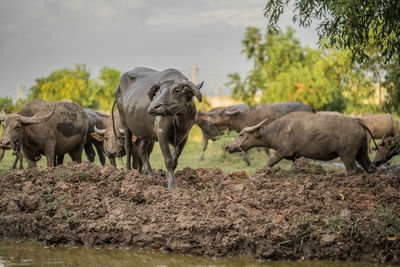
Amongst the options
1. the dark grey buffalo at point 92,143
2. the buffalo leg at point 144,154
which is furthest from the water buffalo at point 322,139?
the dark grey buffalo at point 92,143

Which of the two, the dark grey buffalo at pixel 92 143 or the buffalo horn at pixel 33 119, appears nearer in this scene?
the buffalo horn at pixel 33 119

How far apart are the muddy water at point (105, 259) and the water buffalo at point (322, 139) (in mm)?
5463

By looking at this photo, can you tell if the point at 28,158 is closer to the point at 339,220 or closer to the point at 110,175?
the point at 110,175

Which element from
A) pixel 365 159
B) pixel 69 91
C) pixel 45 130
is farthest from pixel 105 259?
pixel 69 91

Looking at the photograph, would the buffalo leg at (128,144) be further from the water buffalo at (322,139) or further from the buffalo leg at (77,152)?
the water buffalo at (322,139)

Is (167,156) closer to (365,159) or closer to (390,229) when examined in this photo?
(390,229)

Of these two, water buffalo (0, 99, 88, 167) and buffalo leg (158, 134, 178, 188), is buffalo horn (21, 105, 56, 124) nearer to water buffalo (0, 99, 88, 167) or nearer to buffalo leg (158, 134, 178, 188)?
water buffalo (0, 99, 88, 167)

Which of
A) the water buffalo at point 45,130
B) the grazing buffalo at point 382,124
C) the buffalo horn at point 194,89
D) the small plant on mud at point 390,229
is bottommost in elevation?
the grazing buffalo at point 382,124

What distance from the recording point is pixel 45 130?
1047 centimetres

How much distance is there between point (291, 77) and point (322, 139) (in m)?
20.7

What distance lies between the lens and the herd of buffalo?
808cm

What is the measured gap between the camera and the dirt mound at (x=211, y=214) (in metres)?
5.55

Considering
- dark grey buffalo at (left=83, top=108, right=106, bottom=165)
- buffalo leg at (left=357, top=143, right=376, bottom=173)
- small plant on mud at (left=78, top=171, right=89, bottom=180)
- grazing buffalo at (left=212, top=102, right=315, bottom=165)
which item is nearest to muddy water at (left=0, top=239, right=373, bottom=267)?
small plant on mud at (left=78, top=171, right=89, bottom=180)

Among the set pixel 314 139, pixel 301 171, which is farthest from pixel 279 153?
pixel 301 171
